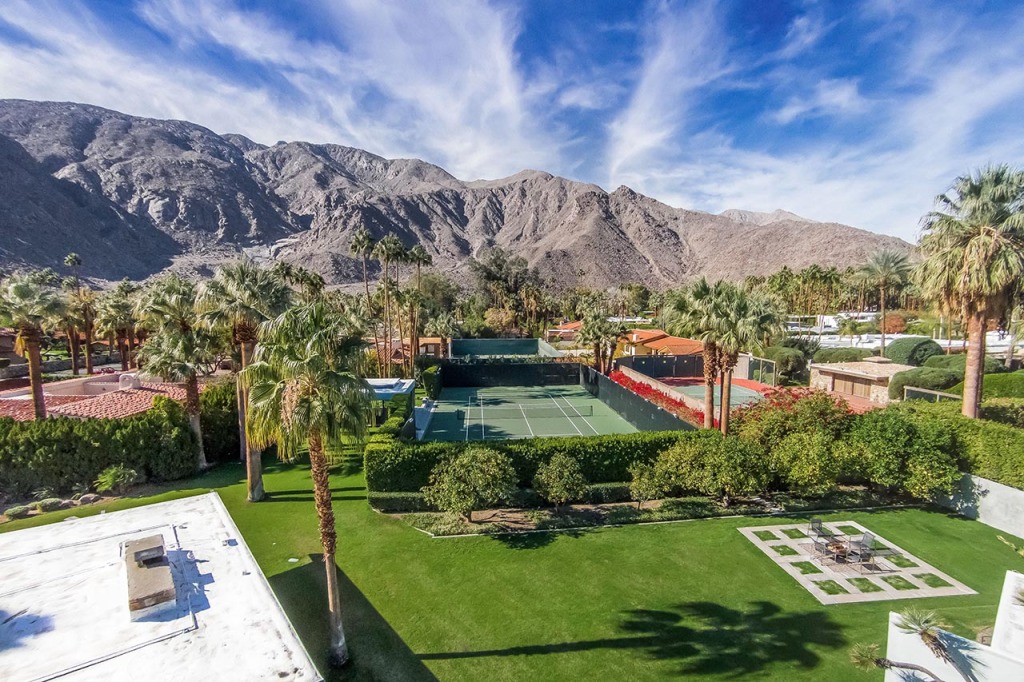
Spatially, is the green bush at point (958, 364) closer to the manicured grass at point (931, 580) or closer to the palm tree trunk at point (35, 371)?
the manicured grass at point (931, 580)

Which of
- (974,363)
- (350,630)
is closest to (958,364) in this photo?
(974,363)

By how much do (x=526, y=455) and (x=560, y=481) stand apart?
5.42 feet

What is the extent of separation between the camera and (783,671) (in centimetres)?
954

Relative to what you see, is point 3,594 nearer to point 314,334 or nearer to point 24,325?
point 314,334

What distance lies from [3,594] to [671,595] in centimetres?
1360

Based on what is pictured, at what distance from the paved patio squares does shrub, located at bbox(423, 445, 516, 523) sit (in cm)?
760

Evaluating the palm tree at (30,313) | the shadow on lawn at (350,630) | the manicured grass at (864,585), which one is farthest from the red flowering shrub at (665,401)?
the palm tree at (30,313)

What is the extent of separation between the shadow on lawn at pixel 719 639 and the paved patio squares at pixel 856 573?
4.61ft

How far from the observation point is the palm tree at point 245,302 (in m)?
16.8

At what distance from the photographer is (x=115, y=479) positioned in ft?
59.5

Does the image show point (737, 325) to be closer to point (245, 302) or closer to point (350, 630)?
point (350, 630)

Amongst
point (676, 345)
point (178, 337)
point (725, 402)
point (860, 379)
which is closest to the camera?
point (725, 402)

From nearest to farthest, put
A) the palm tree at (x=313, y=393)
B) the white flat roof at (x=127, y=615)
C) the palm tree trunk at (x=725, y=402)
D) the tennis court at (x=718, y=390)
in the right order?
the white flat roof at (x=127, y=615)
the palm tree at (x=313, y=393)
the palm tree trunk at (x=725, y=402)
the tennis court at (x=718, y=390)

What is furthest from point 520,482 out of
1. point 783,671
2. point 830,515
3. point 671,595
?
point 830,515
